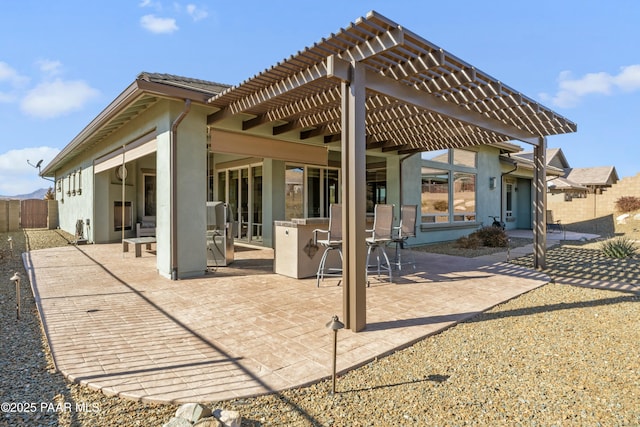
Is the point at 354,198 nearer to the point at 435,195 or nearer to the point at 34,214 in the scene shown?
the point at 435,195

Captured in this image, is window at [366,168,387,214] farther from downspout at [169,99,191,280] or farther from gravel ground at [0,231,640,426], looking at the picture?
gravel ground at [0,231,640,426]

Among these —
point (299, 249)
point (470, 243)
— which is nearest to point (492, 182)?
point (470, 243)

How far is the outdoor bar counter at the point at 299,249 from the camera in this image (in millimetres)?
6238

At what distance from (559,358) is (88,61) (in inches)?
484

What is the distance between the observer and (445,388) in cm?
253

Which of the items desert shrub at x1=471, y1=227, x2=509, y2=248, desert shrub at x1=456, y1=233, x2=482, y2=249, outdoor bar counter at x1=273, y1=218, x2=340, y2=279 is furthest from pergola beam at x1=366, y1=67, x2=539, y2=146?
desert shrub at x1=471, y1=227, x2=509, y2=248

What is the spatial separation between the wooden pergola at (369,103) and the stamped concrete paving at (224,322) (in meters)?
0.70

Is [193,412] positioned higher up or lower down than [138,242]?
lower down

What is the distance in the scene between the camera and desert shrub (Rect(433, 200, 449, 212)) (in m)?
11.8

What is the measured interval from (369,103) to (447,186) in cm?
677

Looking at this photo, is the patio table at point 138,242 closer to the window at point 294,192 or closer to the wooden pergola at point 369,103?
the window at point 294,192

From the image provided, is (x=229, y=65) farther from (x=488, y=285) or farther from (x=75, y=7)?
(x=488, y=285)

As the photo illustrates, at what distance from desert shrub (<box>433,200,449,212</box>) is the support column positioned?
4379 mm

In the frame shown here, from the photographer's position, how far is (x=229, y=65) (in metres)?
11.5
